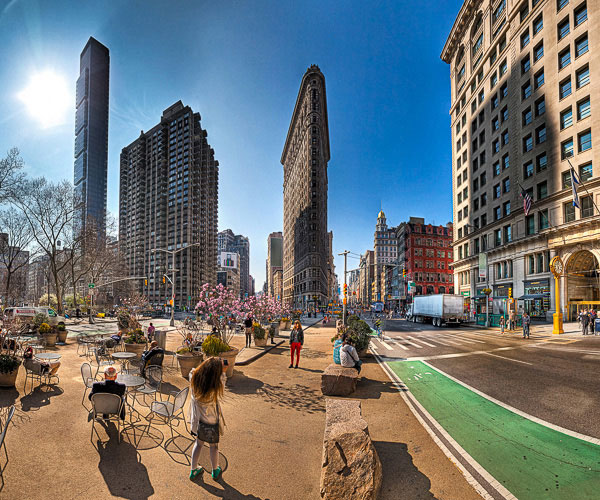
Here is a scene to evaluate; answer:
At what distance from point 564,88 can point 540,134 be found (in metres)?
4.68

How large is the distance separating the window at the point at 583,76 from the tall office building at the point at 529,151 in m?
0.11

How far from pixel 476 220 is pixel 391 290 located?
68.3 metres

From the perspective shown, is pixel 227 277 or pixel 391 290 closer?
pixel 391 290

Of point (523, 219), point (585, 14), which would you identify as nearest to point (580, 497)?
point (523, 219)

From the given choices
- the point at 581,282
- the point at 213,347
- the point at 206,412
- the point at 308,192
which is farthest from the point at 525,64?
the point at 308,192

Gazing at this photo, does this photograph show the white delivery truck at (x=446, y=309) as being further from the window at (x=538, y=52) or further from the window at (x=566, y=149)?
the window at (x=538, y=52)

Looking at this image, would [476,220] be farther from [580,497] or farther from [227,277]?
[227,277]

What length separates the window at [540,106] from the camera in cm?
Result: 3567

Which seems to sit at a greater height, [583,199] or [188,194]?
[188,194]

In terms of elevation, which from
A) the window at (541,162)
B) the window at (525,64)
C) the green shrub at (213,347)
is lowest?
the green shrub at (213,347)

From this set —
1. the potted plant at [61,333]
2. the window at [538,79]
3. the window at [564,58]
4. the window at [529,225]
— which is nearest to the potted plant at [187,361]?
the potted plant at [61,333]

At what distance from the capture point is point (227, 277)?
18550 cm

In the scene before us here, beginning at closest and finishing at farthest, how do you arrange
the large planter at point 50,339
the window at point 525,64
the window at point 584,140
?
the large planter at point 50,339
the window at point 584,140
the window at point 525,64

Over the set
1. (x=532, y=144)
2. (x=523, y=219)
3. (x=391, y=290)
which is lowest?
(x=391, y=290)
